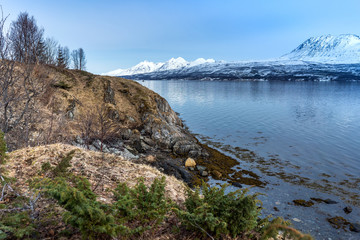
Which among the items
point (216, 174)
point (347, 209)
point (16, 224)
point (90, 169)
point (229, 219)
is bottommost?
point (347, 209)

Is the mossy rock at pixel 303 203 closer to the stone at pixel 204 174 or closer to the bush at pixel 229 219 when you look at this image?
the stone at pixel 204 174

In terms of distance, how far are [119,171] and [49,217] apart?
3780mm

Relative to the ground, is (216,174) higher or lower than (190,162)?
lower

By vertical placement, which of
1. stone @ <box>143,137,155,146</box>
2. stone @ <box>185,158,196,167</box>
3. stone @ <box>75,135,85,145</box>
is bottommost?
stone @ <box>185,158,196,167</box>

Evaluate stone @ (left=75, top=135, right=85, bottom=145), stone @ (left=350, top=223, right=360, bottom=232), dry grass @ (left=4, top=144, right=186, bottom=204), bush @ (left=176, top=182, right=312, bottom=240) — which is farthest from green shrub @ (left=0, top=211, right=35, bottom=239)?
stone @ (left=75, top=135, right=85, bottom=145)

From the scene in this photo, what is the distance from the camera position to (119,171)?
7.83 metres

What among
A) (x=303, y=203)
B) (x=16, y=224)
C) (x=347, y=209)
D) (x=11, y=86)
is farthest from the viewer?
(x=303, y=203)

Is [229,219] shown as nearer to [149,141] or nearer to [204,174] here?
[204,174]

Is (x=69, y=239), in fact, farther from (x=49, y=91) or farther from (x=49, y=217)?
(x=49, y=91)

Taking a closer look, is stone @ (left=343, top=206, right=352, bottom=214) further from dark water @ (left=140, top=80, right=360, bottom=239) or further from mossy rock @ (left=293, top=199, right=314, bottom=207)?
mossy rock @ (left=293, top=199, right=314, bottom=207)

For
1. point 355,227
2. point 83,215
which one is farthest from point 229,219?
point 355,227

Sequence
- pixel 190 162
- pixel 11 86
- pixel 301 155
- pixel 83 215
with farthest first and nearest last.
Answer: pixel 301 155 → pixel 190 162 → pixel 11 86 → pixel 83 215

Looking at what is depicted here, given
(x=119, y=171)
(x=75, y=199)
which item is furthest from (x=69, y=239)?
(x=119, y=171)

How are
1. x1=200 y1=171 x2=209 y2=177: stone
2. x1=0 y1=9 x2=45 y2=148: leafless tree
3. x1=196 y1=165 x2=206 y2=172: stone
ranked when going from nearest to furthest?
x1=0 y1=9 x2=45 y2=148: leafless tree, x1=200 y1=171 x2=209 y2=177: stone, x1=196 y1=165 x2=206 y2=172: stone
